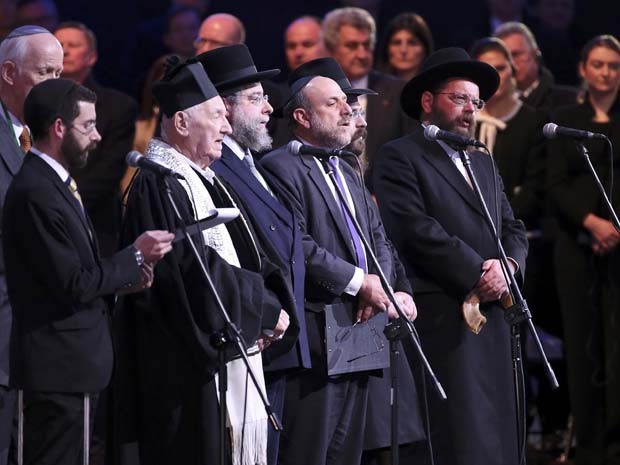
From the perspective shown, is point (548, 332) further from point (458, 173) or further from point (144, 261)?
point (144, 261)

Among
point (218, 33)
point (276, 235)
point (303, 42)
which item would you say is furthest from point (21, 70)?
point (303, 42)

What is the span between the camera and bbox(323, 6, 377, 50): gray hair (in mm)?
9070

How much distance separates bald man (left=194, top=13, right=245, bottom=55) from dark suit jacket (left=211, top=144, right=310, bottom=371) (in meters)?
3.13

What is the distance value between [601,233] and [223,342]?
155 inches

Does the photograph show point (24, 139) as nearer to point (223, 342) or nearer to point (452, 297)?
point (223, 342)

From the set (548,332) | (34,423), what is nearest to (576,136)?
(34,423)

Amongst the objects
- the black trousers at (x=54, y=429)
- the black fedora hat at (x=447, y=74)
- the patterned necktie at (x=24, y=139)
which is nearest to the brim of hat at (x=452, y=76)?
the black fedora hat at (x=447, y=74)

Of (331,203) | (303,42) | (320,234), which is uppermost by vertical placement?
(303,42)

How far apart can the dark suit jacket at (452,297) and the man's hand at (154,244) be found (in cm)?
199

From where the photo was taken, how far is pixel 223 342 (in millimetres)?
5125

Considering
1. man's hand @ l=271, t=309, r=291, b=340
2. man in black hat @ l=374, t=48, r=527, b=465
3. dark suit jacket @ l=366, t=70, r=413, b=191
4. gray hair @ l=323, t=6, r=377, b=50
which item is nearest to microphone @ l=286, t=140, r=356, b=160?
man's hand @ l=271, t=309, r=291, b=340

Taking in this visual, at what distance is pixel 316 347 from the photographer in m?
6.18

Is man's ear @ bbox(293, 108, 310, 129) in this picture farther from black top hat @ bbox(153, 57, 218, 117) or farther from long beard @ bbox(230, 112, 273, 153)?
black top hat @ bbox(153, 57, 218, 117)

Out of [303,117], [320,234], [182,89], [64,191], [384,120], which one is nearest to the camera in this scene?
[64,191]
